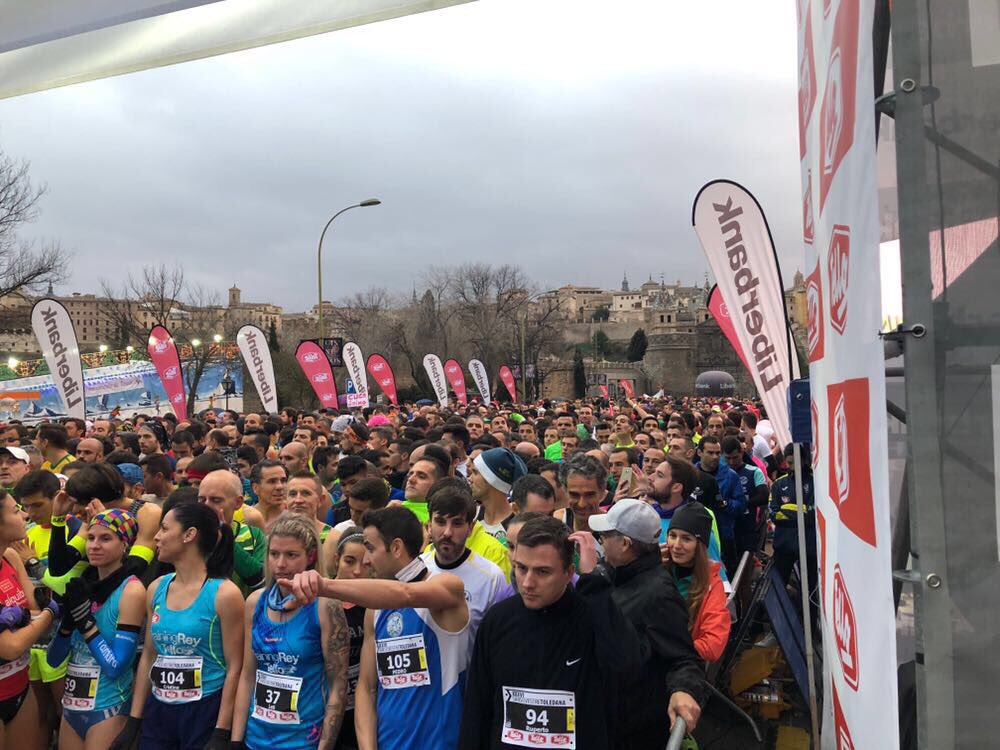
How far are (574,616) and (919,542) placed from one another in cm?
212

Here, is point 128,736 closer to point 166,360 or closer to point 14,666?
point 14,666

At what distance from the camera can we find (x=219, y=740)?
13.1ft

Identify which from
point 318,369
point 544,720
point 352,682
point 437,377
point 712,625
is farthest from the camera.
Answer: point 437,377

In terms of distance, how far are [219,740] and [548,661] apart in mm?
1811

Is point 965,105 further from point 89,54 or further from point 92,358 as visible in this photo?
point 92,358

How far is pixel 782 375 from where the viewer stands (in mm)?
6422

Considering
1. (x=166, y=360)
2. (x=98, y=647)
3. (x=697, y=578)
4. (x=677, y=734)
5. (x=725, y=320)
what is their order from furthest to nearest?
1. (x=166, y=360)
2. (x=725, y=320)
3. (x=697, y=578)
4. (x=98, y=647)
5. (x=677, y=734)

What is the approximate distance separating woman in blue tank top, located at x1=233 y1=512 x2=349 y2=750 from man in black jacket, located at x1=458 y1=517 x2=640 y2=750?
0.90m

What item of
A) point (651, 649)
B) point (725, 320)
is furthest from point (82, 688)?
point (725, 320)

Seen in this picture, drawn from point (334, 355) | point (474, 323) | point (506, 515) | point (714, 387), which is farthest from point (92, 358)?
point (714, 387)

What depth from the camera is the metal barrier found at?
2.92 metres

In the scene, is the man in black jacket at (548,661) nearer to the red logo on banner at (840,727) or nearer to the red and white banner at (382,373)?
the red logo on banner at (840,727)

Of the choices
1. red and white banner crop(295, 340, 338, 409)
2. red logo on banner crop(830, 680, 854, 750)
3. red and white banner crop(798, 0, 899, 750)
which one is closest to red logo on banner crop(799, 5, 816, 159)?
red and white banner crop(798, 0, 899, 750)

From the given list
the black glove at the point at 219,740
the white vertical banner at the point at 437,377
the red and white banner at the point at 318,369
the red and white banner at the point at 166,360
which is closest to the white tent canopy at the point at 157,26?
the black glove at the point at 219,740
